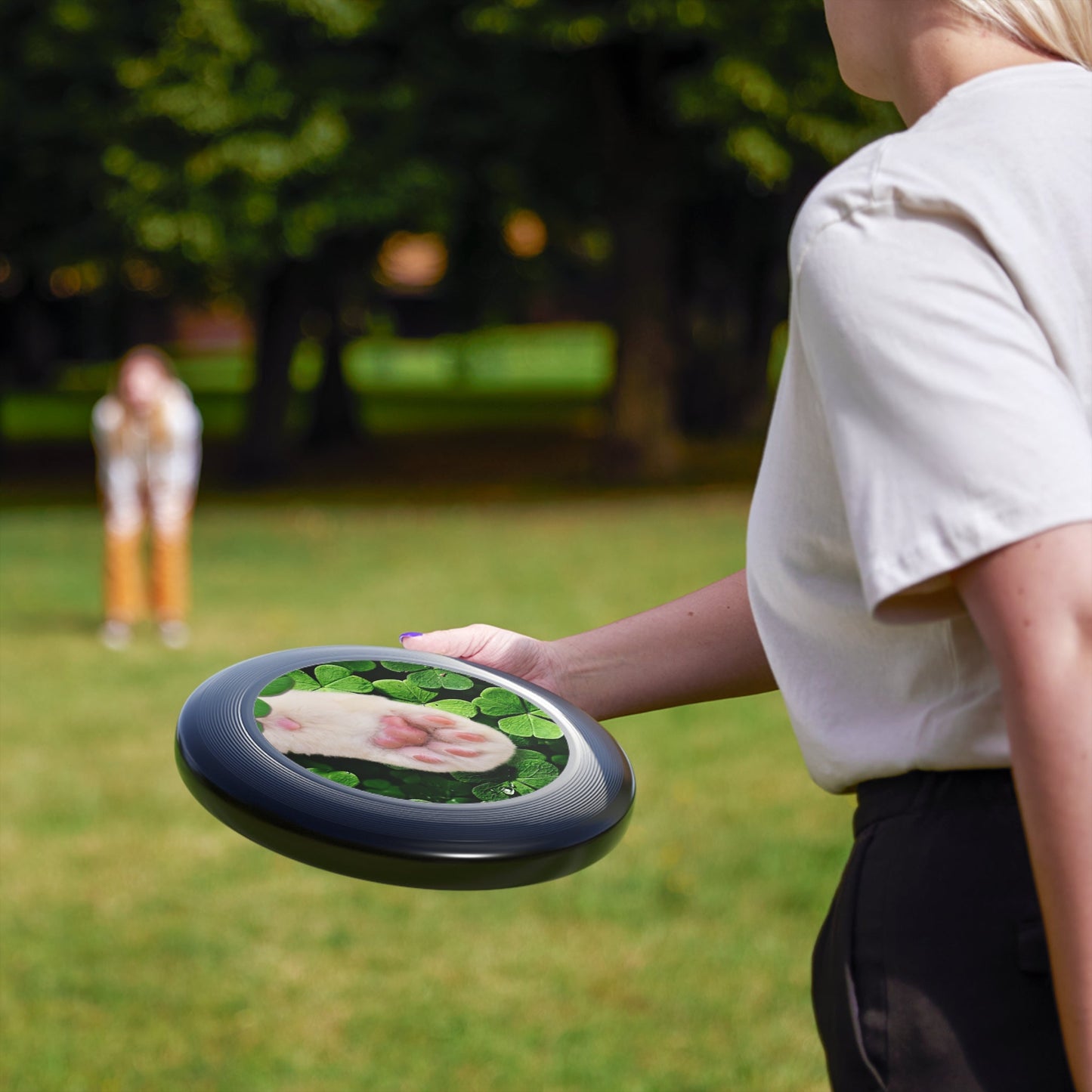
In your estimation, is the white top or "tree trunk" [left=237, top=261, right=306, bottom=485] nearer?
the white top

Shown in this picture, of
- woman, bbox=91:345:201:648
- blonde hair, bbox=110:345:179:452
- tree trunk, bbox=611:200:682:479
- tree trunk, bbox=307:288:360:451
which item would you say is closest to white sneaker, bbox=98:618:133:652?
woman, bbox=91:345:201:648

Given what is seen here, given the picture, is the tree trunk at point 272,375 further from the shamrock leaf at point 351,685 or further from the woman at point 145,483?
the shamrock leaf at point 351,685

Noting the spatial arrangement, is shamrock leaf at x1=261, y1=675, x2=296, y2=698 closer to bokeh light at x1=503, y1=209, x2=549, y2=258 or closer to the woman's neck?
the woman's neck

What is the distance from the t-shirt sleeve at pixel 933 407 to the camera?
3.41 feet

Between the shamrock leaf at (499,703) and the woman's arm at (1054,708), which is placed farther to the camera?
the shamrock leaf at (499,703)

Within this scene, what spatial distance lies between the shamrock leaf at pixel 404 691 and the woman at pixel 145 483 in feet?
28.0

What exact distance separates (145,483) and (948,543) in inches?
381

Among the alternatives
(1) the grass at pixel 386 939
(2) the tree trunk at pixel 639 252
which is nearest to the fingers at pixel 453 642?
(1) the grass at pixel 386 939

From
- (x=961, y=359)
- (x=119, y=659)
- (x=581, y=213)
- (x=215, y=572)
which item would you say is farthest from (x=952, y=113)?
(x=581, y=213)

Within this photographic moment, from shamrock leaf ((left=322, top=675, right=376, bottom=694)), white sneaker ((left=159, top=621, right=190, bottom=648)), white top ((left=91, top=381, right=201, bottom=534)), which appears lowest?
white sneaker ((left=159, top=621, right=190, bottom=648))

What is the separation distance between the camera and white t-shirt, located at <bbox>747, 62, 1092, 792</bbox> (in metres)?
1.05

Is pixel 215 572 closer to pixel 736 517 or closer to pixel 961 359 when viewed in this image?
pixel 736 517

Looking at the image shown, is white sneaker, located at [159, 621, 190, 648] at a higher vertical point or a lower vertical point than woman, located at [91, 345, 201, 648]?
lower

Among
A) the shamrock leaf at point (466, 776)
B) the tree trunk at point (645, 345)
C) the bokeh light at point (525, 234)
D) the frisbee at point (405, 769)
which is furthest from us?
the bokeh light at point (525, 234)
